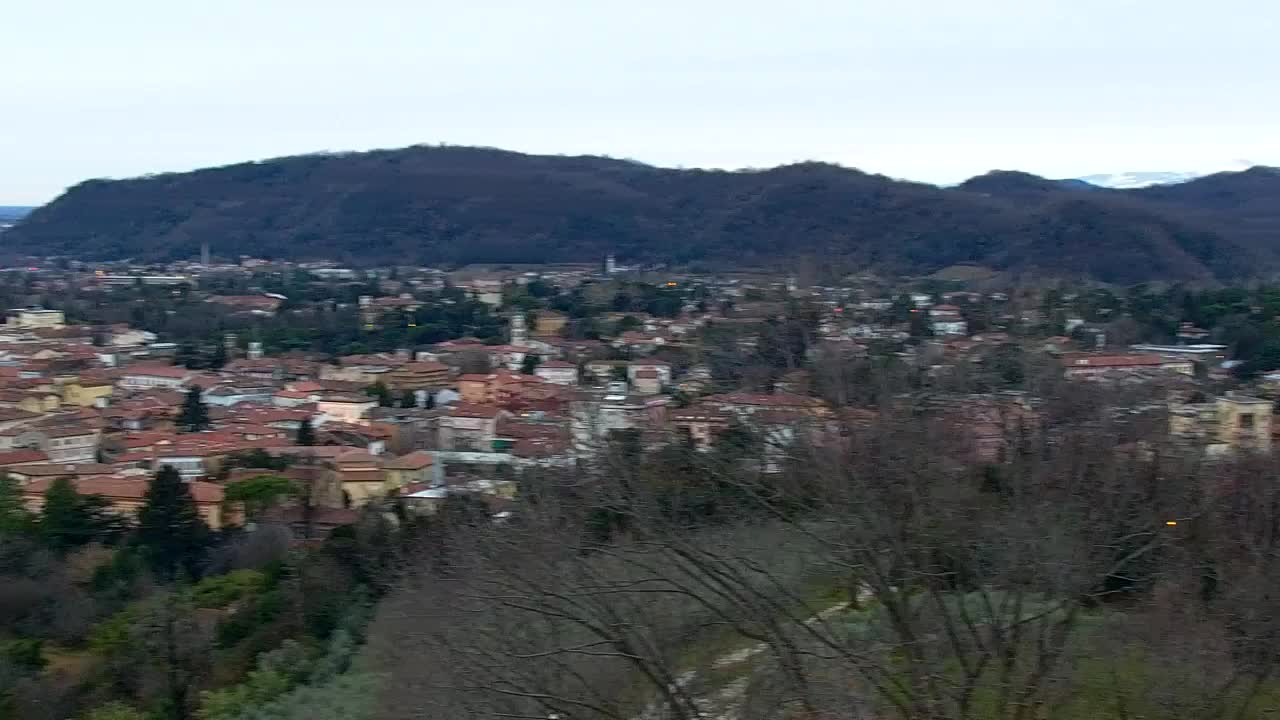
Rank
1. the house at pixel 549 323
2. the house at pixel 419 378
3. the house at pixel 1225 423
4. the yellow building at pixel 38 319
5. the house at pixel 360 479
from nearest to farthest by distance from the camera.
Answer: the house at pixel 1225 423 → the house at pixel 360 479 → the house at pixel 419 378 → the house at pixel 549 323 → the yellow building at pixel 38 319

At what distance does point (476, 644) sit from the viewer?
543 cm

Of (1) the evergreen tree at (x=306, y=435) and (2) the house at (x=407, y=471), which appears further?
(1) the evergreen tree at (x=306, y=435)

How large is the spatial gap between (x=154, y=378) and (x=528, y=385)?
8759 millimetres

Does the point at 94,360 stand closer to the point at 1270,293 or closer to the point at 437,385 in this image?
the point at 437,385

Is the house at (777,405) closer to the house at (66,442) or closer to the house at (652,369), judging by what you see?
the house at (652,369)

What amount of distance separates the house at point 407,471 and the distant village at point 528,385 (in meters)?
0.04

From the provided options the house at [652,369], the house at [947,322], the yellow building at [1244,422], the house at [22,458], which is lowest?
the house at [22,458]

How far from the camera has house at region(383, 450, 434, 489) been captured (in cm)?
1397

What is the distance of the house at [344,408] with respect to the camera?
65.5ft

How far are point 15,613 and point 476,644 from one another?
6651 mm

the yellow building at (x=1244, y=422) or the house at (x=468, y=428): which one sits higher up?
the yellow building at (x=1244, y=422)

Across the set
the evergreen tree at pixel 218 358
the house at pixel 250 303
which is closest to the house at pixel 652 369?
the evergreen tree at pixel 218 358

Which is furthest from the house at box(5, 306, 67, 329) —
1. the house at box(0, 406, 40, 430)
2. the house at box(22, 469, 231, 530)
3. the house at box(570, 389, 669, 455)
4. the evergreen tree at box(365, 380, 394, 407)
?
the house at box(570, 389, 669, 455)

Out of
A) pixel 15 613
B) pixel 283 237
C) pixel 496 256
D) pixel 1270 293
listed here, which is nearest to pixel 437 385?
pixel 15 613
